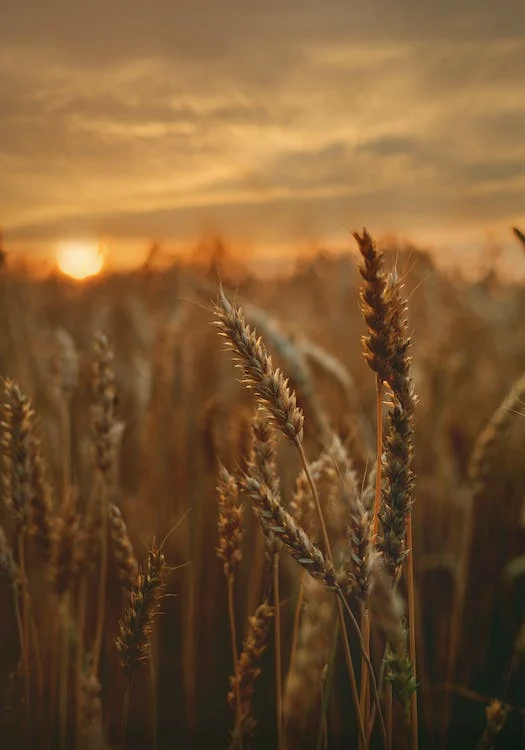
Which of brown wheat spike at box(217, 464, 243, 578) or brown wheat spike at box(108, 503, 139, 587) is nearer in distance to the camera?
brown wheat spike at box(217, 464, 243, 578)

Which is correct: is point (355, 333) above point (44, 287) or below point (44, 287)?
below

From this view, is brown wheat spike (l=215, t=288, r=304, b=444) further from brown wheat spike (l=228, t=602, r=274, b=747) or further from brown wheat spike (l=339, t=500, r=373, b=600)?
brown wheat spike (l=228, t=602, r=274, b=747)

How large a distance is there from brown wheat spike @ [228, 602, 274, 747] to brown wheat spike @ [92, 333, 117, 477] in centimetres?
37

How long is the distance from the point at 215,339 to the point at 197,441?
0.93 m

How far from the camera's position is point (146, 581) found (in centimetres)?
95

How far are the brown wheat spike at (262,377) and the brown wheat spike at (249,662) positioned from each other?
294mm

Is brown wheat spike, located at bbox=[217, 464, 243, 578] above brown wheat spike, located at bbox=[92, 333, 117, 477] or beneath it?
beneath

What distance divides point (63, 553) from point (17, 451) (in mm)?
219

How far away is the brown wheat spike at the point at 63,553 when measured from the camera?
119cm

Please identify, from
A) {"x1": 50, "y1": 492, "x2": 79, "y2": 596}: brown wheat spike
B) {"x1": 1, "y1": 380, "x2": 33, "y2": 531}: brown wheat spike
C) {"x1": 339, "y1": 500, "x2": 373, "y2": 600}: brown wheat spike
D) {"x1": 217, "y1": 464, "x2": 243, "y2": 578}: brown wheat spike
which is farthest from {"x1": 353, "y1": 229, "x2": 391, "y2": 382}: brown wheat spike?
{"x1": 50, "y1": 492, "x2": 79, "y2": 596}: brown wheat spike

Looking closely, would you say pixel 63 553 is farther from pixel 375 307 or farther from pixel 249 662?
pixel 375 307

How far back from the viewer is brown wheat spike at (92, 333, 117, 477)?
4.04ft

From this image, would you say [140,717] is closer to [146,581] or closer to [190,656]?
[190,656]

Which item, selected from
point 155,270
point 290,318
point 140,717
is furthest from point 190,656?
point 290,318
